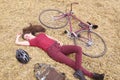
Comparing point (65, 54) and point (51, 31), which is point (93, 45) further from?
point (51, 31)

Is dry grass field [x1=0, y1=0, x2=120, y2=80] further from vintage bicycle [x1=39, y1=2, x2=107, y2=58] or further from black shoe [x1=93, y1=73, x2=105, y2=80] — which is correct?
black shoe [x1=93, y1=73, x2=105, y2=80]

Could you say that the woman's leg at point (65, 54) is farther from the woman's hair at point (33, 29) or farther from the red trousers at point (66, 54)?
the woman's hair at point (33, 29)

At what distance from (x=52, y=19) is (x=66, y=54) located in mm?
1818

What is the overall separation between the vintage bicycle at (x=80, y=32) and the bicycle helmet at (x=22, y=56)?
70.4 inches

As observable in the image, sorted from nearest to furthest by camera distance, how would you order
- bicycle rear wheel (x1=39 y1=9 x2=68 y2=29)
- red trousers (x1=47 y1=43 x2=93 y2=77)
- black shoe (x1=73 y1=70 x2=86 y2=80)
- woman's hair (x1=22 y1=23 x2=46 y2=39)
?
black shoe (x1=73 y1=70 x2=86 y2=80), red trousers (x1=47 y1=43 x2=93 y2=77), woman's hair (x1=22 y1=23 x2=46 y2=39), bicycle rear wheel (x1=39 y1=9 x2=68 y2=29)

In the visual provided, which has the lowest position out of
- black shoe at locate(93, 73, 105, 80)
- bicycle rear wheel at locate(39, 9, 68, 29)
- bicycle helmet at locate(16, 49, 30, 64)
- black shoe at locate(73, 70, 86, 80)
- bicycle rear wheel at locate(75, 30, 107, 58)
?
black shoe at locate(93, 73, 105, 80)

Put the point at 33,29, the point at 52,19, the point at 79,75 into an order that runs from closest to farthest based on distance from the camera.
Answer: the point at 79,75 < the point at 33,29 < the point at 52,19

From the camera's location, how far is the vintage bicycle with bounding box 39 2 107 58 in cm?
845

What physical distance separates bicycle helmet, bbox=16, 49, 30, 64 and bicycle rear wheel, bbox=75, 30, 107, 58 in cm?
192

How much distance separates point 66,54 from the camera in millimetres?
7965

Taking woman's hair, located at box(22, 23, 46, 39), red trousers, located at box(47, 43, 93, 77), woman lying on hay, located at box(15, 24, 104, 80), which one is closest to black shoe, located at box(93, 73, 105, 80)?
woman lying on hay, located at box(15, 24, 104, 80)

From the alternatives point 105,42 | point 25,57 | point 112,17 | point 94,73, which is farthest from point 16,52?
point 112,17

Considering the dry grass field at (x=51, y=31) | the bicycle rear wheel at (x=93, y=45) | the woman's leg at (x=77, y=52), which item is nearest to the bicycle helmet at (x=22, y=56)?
the dry grass field at (x=51, y=31)

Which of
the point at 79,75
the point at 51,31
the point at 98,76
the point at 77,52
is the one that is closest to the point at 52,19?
the point at 51,31
